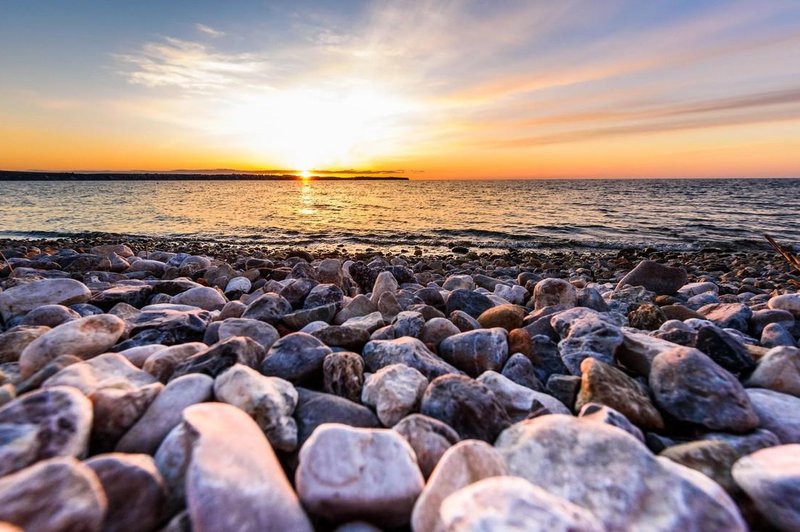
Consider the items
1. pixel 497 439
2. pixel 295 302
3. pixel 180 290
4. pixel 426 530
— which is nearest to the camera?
pixel 426 530

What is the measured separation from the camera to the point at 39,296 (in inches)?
116

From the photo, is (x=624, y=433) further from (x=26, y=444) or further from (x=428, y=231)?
(x=428, y=231)

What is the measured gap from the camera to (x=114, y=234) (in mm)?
15242

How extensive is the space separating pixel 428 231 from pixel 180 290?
519 inches

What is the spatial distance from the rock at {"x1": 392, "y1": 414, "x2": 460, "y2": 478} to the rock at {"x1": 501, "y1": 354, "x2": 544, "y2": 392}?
718 millimetres

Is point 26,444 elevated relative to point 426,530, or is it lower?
elevated

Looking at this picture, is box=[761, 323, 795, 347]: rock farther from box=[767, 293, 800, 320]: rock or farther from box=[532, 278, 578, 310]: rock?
box=[532, 278, 578, 310]: rock

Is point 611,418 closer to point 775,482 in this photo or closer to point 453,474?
point 775,482

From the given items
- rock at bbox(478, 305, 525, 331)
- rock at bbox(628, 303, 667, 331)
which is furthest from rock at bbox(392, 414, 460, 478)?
rock at bbox(628, 303, 667, 331)

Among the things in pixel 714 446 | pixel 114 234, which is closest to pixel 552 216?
pixel 114 234

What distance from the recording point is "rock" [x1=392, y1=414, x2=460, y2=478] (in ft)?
4.42

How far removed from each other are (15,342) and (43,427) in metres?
1.31

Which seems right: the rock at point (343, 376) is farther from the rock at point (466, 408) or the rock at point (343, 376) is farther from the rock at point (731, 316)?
the rock at point (731, 316)

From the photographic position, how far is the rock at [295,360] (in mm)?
1913
